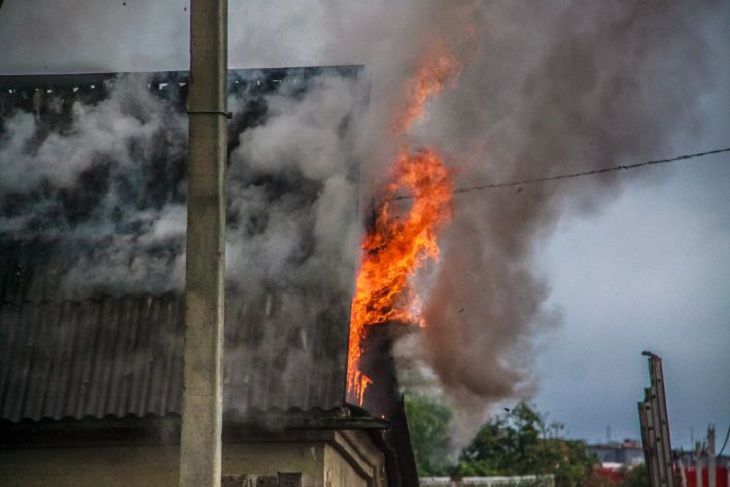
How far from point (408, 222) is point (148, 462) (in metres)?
4.10

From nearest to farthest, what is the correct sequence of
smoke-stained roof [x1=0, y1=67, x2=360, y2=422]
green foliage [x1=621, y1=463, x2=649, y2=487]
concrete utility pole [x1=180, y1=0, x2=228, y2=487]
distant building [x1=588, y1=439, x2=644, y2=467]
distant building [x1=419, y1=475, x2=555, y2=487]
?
1. concrete utility pole [x1=180, y1=0, x2=228, y2=487]
2. smoke-stained roof [x1=0, y1=67, x2=360, y2=422]
3. distant building [x1=419, y1=475, x2=555, y2=487]
4. green foliage [x1=621, y1=463, x2=649, y2=487]
5. distant building [x1=588, y1=439, x2=644, y2=467]

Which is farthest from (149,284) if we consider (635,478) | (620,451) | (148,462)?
(620,451)

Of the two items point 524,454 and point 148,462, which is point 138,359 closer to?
point 148,462

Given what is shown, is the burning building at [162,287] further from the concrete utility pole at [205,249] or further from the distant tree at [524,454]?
the distant tree at [524,454]

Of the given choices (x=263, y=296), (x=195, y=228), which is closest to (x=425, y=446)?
(x=263, y=296)

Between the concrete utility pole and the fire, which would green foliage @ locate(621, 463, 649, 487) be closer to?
the fire

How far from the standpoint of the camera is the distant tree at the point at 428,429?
50656 millimetres

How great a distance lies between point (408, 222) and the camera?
12.4 metres

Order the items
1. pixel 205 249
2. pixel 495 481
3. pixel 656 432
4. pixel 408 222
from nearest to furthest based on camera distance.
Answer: pixel 205 249 < pixel 656 432 < pixel 408 222 < pixel 495 481

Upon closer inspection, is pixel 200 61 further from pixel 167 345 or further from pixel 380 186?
pixel 380 186

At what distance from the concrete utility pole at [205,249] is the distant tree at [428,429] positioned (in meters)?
43.1

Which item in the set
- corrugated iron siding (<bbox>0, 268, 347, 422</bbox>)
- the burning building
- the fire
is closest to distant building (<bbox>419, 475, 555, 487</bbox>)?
the burning building

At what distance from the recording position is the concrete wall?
10.3m

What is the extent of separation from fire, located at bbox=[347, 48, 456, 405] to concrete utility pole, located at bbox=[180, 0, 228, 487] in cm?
399
